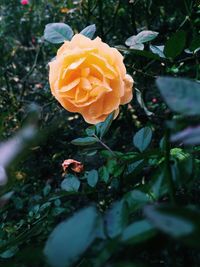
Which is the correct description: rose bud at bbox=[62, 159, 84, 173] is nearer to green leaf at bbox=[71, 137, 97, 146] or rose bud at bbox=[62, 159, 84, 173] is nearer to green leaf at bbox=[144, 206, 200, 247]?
green leaf at bbox=[71, 137, 97, 146]

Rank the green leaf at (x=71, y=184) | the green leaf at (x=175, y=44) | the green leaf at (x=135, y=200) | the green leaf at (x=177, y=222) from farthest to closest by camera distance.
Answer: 1. the green leaf at (x=71, y=184)
2. the green leaf at (x=175, y=44)
3. the green leaf at (x=135, y=200)
4. the green leaf at (x=177, y=222)

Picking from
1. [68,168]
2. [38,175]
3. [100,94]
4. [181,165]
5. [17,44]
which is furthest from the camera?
[17,44]

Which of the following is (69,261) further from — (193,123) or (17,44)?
(17,44)

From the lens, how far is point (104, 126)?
0.90 meters

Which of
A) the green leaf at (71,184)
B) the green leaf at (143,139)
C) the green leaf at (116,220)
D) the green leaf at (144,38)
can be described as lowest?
the green leaf at (71,184)

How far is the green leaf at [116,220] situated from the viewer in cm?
38

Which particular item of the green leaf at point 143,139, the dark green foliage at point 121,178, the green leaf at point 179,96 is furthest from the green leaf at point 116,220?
the green leaf at point 143,139

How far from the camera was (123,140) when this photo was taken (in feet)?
6.89

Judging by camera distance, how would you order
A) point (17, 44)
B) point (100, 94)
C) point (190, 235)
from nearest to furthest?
point (190, 235) → point (100, 94) → point (17, 44)

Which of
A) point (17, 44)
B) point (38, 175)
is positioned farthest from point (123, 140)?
point (17, 44)

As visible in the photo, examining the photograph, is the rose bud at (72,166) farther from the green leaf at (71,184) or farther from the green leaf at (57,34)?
the green leaf at (57,34)

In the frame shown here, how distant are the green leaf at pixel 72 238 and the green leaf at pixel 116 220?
0.03 meters

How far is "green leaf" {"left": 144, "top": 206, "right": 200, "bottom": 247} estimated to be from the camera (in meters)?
0.29

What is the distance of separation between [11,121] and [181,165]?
1751mm
